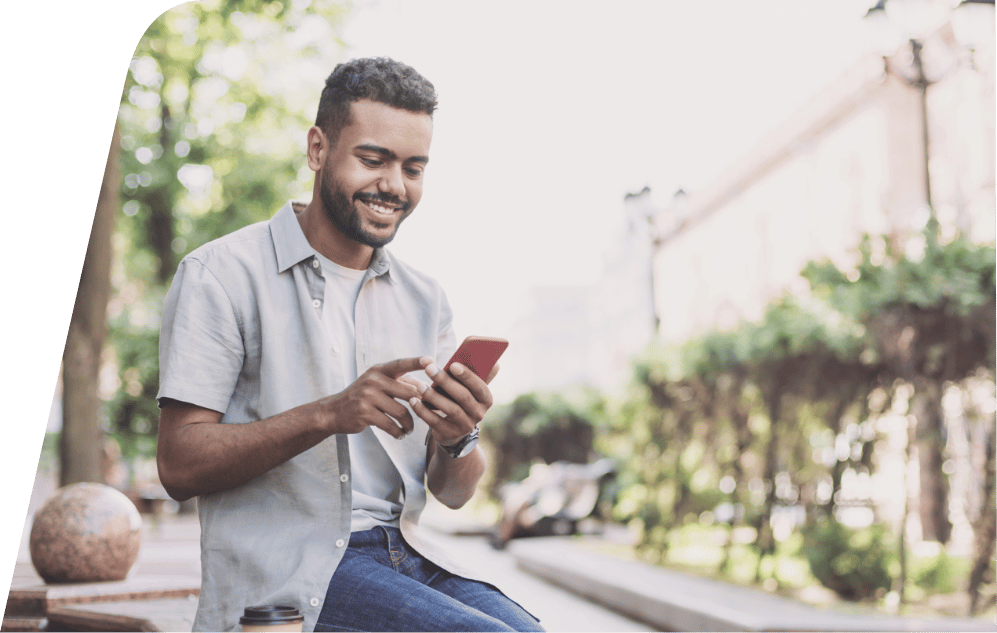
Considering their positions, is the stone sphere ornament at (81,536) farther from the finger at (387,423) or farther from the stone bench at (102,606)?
the finger at (387,423)

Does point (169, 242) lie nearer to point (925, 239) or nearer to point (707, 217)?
point (925, 239)

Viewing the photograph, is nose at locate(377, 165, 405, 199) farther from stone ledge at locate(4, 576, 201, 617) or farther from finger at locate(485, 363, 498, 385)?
stone ledge at locate(4, 576, 201, 617)

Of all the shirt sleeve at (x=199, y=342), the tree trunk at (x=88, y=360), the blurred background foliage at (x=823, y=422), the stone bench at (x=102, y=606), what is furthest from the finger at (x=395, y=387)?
the tree trunk at (x=88, y=360)

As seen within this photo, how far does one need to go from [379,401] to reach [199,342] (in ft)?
1.51

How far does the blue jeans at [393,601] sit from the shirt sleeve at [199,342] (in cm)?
47

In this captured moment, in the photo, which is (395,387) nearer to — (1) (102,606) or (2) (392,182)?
(2) (392,182)

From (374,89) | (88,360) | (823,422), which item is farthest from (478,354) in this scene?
(88,360)

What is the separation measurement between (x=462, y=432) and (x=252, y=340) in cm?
55

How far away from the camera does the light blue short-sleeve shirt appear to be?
2201 mm

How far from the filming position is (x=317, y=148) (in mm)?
2492

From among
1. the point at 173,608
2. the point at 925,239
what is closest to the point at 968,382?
the point at 925,239

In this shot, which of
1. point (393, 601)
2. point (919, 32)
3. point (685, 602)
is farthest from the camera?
point (919, 32)

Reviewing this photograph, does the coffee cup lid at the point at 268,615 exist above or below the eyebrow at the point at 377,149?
below

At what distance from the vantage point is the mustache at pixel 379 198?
7.88 feet
